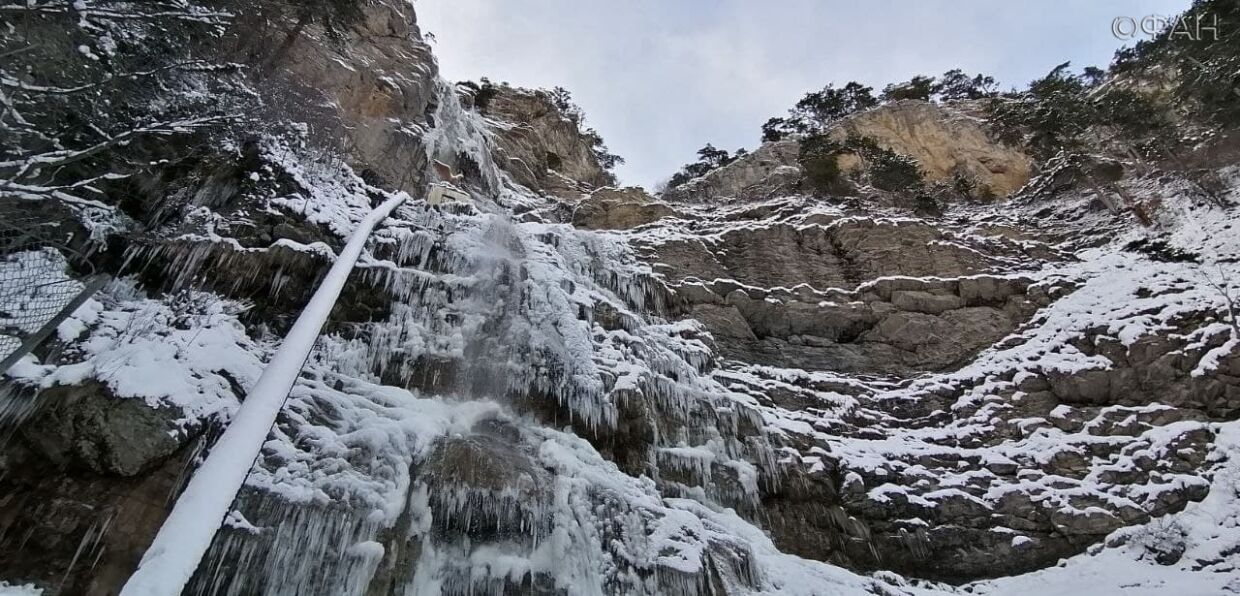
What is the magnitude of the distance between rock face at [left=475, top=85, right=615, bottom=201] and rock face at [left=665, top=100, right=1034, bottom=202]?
→ 4.37 m

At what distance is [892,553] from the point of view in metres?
8.80

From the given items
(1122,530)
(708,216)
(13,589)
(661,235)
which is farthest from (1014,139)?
(13,589)

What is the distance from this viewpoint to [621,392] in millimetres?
9203

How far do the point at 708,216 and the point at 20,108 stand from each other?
1379cm

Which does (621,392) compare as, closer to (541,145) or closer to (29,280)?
(29,280)

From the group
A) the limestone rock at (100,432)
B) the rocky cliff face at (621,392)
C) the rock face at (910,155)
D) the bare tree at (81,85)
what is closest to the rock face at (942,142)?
the rock face at (910,155)

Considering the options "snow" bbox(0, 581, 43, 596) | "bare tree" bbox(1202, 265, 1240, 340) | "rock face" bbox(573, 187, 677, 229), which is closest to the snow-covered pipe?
"snow" bbox(0, 581, 43, 596)

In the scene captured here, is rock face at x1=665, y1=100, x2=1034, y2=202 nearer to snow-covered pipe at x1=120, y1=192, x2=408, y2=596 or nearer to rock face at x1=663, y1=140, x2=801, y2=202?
rock face at x1=663, y1=140, x2=801, y2=202

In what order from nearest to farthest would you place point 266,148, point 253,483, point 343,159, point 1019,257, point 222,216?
1. point 253,483
2. point 222,216
3. point 266,148
4. point 343,159
5. point 1019,257

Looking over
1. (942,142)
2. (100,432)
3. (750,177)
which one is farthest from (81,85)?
(942,142)

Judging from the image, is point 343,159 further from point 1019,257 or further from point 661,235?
point 1019,257

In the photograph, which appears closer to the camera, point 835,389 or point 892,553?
point 892,553

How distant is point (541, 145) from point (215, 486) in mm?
22852

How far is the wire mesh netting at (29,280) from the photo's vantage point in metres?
5.85
